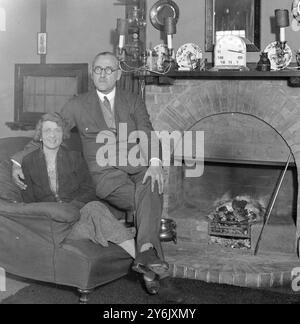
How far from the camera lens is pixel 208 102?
14.2 ft

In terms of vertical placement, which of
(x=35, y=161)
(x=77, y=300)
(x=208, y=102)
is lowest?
(x=77, y=300)

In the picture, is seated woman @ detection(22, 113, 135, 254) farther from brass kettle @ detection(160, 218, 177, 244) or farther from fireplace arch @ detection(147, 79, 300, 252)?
fireplace arch @ detection(147, 79, 300, 252)

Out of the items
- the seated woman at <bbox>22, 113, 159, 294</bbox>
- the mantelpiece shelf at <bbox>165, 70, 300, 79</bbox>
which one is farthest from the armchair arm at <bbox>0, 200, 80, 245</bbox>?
the mantelpiece shelf at <bbox>165, 70, 300, 79</bbox>

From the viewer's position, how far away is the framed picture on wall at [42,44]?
5.18 meters

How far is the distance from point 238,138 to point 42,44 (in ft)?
6.53

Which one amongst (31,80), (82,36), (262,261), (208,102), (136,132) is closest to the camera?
(136,132)

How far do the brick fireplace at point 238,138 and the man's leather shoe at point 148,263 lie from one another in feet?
2.74

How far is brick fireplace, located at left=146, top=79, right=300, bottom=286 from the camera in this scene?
4.15 metres

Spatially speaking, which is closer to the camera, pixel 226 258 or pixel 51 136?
pixel 51 136

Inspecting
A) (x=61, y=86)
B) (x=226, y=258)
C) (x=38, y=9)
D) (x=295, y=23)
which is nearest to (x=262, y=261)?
(x=226, y=258)

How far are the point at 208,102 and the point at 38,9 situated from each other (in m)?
1.92

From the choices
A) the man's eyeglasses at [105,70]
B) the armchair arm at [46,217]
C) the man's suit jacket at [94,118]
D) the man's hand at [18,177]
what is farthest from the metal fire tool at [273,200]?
the man's hand at [18,177]

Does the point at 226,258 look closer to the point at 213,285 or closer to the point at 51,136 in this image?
the point at 213,285

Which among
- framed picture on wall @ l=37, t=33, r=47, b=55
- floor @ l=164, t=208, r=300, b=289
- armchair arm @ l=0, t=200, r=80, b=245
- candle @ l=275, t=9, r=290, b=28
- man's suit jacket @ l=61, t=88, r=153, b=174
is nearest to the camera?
armchair arm @ l=0, t=200, r=80, b=245
